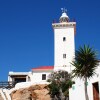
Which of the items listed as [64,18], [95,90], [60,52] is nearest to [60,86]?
[60,52]

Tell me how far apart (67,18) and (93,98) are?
3370 cm

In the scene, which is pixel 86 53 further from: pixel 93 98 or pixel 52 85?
pixel 52 85

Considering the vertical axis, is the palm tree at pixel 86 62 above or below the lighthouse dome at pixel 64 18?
below

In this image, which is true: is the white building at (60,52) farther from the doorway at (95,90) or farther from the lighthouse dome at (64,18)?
the doorway at (95,90)

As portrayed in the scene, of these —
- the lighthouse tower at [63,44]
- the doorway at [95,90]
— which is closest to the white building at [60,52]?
the lighthouse tower at [63,44]

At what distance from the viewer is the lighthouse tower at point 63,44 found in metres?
55.3

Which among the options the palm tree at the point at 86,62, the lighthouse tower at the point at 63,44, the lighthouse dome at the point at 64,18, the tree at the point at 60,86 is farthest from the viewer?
the lighthouse dome at the point at 64,18

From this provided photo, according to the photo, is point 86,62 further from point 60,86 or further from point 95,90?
point 60,86

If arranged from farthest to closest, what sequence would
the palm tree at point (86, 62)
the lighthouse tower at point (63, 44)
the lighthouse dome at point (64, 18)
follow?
the lighthouse dome at point (64, 18)
the lighthouse tower at point (63, 44)
the palm tree at point (86, 62)

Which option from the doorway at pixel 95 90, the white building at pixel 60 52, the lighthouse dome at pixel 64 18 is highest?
the lighthouse dome at pixel 64 18

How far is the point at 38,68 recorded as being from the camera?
5878 centimetres

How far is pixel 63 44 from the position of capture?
5641 centimetres

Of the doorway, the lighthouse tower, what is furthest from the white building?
the doorway

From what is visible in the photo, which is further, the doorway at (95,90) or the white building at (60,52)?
the white building at (60,52)
